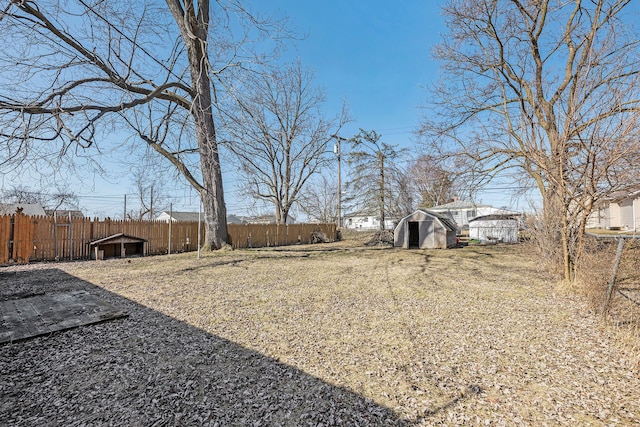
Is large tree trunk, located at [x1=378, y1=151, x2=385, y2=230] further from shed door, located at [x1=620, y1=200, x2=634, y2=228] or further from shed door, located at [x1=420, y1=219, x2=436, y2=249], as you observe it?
shed door, located at [x1=620, y1=200, x2=634, y2=228]

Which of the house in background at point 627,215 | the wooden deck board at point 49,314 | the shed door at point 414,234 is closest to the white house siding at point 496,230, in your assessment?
the house in background at point 627,215

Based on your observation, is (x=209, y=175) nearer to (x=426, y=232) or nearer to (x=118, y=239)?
(x=118, y=239)

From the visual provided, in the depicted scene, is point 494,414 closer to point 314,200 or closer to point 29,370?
point 29,370

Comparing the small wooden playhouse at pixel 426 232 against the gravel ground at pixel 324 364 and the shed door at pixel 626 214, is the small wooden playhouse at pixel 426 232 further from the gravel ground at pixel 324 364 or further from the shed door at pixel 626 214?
the shed door at pixel 626 214

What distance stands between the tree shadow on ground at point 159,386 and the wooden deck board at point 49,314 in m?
0.25

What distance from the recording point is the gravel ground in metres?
2.33

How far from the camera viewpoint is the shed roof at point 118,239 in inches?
447

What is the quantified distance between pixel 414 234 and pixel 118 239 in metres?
15.8

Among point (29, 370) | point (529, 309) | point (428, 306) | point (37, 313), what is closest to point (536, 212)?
point (529, 309)

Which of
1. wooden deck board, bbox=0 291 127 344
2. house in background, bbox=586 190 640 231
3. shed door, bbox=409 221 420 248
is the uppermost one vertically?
house in background, bbox=586 190 640 231

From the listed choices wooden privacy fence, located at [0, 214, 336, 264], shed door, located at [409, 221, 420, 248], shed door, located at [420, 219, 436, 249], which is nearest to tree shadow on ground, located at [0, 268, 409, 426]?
wooden privacy fence, located at [0, 214, 336, 264]

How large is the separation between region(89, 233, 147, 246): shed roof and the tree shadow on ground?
9.15 m

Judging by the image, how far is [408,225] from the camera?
18188 mm

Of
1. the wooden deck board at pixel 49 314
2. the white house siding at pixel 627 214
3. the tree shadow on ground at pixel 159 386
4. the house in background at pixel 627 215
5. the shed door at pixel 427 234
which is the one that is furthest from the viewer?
the white house siding at pixel 627 214
